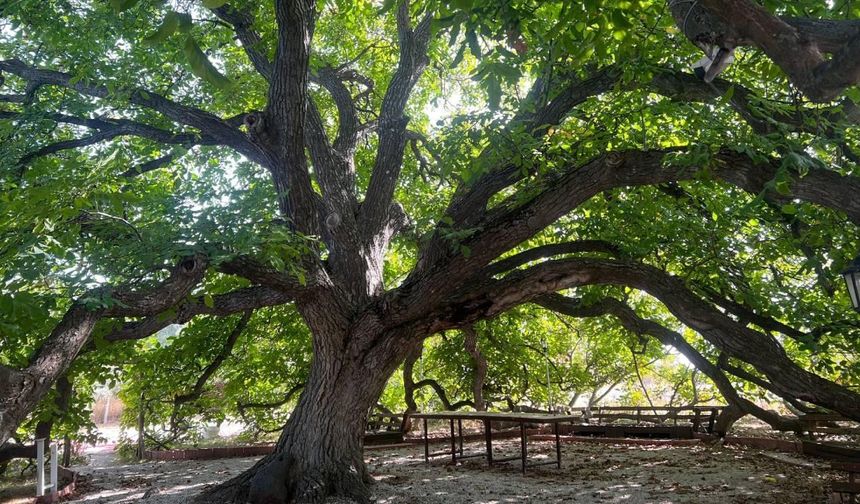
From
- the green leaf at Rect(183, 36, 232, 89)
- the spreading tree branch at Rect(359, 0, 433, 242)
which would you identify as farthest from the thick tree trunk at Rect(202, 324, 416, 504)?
the green leaf at Rect(183, 36, 232, 89)

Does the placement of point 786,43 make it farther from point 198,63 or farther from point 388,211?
point 388,211

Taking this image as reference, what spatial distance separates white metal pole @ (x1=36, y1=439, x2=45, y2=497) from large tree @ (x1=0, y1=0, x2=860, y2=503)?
3.88 ft

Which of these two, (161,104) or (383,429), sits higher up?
(161,104)

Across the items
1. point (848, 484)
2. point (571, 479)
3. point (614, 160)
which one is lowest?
point (571, 479)

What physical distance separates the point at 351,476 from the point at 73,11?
21.1 ft

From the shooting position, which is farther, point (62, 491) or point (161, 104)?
point (62, 491)

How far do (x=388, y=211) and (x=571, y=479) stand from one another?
4179 millimetres

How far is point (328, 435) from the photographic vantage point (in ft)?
20.6

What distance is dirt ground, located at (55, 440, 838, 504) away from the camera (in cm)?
642

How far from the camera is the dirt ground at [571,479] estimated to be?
253 inches

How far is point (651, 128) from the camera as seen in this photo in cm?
680

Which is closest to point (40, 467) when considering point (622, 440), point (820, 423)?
point (622, 440)

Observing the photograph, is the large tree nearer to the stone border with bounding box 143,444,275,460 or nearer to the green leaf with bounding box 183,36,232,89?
the green leaf with bounding box 183,36,232,89

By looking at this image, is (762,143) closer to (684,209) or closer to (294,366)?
(684,209)
